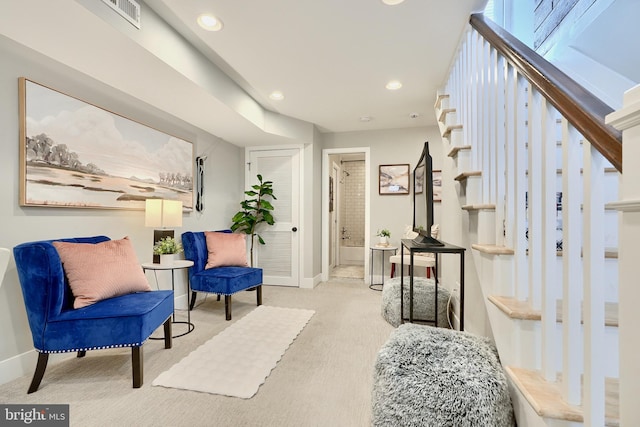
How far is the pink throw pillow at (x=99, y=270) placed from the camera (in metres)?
1.88

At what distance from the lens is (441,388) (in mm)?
1226

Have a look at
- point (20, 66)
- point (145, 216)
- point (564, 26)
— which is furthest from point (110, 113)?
point (564, 26)

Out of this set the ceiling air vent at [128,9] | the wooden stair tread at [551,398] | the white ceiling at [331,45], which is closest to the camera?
the wooden stair tread at [551,398]

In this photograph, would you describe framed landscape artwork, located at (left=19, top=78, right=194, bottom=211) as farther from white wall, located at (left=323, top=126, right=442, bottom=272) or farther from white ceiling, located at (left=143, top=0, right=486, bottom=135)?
white wall, located at (left=323, top=126, right=442, bottom=272)

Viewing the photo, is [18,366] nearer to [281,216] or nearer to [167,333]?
[167,333]

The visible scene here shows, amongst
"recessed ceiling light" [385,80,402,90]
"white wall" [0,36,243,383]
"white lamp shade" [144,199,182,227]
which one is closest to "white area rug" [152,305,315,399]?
"white wall" [0,36,243,383]

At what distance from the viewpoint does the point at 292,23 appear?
2.05m

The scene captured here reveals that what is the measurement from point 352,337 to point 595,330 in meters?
2.07

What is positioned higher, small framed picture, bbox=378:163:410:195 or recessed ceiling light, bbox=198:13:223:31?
recessed ceiling light, bbox=198:13:223:31

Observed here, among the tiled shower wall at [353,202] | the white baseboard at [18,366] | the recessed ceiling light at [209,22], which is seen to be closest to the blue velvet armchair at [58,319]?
the white baseboard at [18,366]

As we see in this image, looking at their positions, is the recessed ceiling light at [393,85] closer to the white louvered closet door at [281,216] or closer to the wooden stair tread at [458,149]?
the wooden stair tread at [458,149]

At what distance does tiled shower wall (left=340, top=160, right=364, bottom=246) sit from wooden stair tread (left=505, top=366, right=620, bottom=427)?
571 cm

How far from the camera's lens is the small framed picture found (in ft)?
14.7

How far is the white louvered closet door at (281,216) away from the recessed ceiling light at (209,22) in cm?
242
